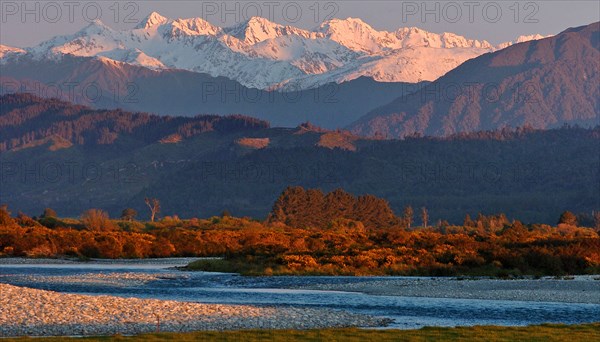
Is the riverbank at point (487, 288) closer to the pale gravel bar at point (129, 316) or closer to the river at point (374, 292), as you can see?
the river at point (374, 292)

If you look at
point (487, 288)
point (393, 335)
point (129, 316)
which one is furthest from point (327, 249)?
point (393, 335)

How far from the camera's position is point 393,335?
126 feet

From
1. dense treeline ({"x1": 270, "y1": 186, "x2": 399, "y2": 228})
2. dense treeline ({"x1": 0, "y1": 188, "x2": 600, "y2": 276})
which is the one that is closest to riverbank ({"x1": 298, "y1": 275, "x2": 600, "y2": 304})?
dense treeline ({"x1": 0, "y1": 188, "x2": 600, "y2": 276})

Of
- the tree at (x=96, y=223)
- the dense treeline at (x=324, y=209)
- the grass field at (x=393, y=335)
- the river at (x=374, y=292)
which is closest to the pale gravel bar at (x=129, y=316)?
the grass field at (x=393, y=335)

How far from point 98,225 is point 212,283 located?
69792mm

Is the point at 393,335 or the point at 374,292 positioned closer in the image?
the point at 393,335

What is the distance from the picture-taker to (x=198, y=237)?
10975 cm

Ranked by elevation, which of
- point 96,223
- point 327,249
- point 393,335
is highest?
point 96,223

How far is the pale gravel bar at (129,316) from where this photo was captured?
39.5m

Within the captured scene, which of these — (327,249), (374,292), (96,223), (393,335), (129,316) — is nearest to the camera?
(393,335)

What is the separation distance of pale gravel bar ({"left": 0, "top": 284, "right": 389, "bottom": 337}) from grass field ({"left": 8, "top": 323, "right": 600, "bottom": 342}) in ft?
6.98

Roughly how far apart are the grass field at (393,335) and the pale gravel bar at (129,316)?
213 cm

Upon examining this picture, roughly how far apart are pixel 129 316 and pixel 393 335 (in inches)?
396

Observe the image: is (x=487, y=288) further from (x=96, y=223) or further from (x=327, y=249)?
(x=96, y=223)
